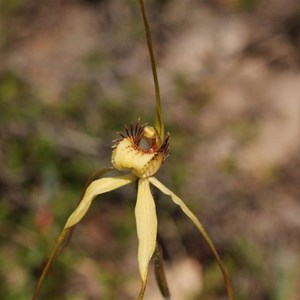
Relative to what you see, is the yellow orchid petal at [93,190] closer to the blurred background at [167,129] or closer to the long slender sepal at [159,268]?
the long slender sepal at [159,268]

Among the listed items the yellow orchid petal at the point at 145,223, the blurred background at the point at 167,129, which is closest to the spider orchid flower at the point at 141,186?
the yellow orchid petal at the point at 145,223

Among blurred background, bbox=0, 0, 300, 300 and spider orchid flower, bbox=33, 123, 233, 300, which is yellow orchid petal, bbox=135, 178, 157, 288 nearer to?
spider orchid flower, bbox=33, 123, 233, 300

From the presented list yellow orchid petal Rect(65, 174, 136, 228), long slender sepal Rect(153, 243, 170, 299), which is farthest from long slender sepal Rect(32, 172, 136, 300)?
long slender sepal Rect(153, 243, 170, 299)

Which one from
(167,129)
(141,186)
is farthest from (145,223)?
(167,129)

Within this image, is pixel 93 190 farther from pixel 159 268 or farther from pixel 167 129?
pixel 167 129

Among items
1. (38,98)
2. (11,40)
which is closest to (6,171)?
(38,98)

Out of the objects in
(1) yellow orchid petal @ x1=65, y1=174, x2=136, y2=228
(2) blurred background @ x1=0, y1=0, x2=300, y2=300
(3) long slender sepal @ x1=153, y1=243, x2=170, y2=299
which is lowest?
(3) long slender sepal @ x1=153, y1=243, x2=170, y2=299
